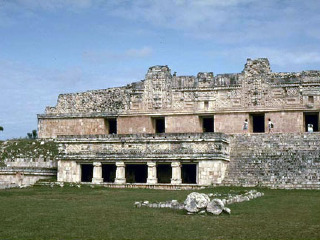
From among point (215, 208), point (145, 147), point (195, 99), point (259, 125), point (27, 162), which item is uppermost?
point (195, 99)

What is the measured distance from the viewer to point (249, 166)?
21.9 m

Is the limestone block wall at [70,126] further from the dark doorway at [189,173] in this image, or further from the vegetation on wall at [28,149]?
the dark doorway at [189,173]

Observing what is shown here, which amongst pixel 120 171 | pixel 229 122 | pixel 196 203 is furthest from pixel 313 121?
pixel 196 203

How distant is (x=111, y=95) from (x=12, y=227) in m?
20.9

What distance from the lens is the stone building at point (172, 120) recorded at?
22312 millimetres

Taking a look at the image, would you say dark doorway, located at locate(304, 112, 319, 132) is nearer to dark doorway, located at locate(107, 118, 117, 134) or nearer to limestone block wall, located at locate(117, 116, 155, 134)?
limestone block wall, located at locate(117, 116, 155, 134)

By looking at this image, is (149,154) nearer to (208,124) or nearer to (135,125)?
(135,125)

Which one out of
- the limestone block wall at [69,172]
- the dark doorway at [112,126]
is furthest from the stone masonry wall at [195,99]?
the limestone block wall at [69,172]

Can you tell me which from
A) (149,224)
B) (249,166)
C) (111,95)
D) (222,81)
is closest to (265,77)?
(222,81)

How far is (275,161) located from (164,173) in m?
5.91

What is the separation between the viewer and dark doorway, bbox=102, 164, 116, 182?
85.2 ft

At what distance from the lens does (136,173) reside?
26156mm

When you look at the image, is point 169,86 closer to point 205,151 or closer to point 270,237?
point 205,151

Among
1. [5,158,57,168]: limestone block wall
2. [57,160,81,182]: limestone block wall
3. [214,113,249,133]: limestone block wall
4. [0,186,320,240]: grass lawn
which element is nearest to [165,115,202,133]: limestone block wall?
[214,113,249,133]: limestone block wall
